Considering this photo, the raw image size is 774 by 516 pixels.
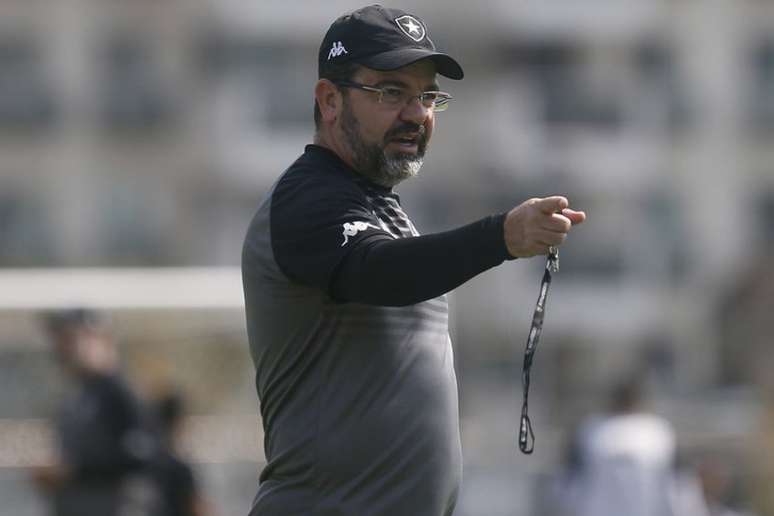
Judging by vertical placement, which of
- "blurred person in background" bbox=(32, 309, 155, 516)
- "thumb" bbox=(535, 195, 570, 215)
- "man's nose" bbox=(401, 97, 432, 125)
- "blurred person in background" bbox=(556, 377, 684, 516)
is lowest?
"blurred person in background" bbox=(556, 377, 684, 516)

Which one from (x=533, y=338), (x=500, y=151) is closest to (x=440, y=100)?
(x=533, y=338)

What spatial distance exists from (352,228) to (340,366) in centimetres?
32

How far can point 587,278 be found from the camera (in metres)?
45.1

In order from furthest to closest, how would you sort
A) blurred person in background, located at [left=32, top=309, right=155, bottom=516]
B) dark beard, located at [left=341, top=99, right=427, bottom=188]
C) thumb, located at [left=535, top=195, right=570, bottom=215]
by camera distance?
blurred person in background, located at [left=32, top=309, right=155, bottom=516]
dark beard, located at [left=341, top=99, right=427, bottom=188]
thumb, located at [left=535, top=195, right=570, bottom=215]

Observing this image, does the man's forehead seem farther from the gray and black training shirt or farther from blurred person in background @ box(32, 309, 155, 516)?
blurred person in background @ box(32, 309, 155, 516)

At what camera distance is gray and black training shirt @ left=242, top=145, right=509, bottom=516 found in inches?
177

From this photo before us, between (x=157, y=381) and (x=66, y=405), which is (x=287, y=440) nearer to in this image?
(x=66, y=405)

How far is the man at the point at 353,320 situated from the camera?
14.8ft

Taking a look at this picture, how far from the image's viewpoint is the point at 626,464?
1120 centimetres

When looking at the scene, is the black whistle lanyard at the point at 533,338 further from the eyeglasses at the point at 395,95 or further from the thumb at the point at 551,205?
the eyeglasses at the point at 395,95

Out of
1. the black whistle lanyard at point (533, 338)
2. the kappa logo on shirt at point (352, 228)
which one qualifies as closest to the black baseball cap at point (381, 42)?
the kappa logo on shirt at point (352, 228)

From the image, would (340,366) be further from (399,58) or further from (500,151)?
(500,151)

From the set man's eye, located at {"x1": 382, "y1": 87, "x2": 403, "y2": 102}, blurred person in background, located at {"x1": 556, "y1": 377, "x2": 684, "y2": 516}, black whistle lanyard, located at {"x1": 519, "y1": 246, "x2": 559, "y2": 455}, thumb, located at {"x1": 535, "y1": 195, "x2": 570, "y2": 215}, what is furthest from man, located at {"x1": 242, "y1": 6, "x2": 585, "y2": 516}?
blurred person in background, located at {"x1": 556, "y1": 377, "x2": 684, "y2": 516}

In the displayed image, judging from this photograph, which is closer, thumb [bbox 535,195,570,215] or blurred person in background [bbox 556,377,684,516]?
thumb [bbox 535,195,570,215]
